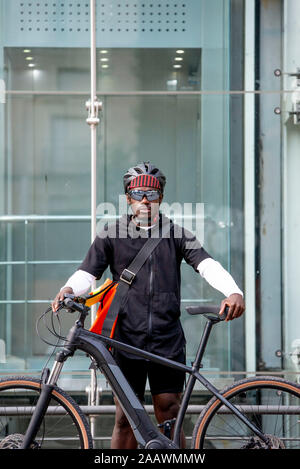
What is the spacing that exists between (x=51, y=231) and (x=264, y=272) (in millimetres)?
1823

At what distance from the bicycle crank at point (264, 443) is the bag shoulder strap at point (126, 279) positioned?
0.91m

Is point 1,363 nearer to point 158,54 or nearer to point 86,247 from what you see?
point 86,247

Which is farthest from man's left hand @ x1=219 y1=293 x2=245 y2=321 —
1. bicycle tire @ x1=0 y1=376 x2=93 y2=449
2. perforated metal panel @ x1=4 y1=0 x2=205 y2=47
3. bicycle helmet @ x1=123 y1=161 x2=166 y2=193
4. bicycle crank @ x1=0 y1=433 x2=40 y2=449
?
perforated metal panel @ x1=4 y1=0 x2=205 y2=47

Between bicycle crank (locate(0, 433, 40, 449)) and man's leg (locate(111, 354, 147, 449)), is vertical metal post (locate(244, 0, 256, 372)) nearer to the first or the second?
man's leg (locate(111, 354, 147, 449))

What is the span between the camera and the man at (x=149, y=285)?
3.88m

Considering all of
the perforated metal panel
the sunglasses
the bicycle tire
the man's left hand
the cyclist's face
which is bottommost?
the bicycle tire

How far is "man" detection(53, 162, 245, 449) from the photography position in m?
3.88

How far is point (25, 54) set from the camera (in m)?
6.24

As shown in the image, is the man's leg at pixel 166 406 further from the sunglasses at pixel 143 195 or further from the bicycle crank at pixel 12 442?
the sunglasses at pixel 143 195

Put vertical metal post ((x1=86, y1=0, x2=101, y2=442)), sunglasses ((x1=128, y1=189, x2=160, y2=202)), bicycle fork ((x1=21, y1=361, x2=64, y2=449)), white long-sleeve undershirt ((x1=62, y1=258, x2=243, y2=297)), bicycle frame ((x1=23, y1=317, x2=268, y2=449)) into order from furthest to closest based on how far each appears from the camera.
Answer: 1. vertical metal post ((x1=86, y1=0, x2=101, y2=442))
2. sunglasses ((x1=128, y1=189, x2=160, y2=202))
3. white long-sleeve undershirt ((x1=62, y1=258, x2=243, y2=297))
4. bicycle frame ((x1=23, y1=317, x2=268, y2=449))
5. bicycle fork ((x1=21, y1=361, x2=64, y2=449))

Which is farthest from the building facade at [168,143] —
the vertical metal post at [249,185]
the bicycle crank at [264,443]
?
the bicycle crank at [264,443]

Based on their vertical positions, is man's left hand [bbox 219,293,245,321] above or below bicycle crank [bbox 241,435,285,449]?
above

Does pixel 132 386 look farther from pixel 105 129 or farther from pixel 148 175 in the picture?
pixel 105 129
